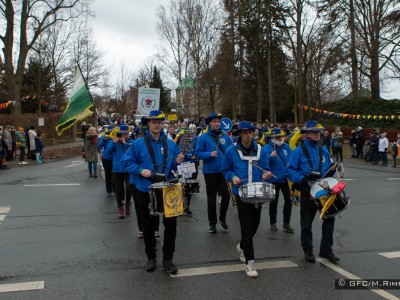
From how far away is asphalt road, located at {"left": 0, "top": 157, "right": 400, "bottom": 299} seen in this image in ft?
15.3

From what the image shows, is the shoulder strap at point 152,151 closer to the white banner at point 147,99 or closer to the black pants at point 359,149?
the white banner at point 147,99

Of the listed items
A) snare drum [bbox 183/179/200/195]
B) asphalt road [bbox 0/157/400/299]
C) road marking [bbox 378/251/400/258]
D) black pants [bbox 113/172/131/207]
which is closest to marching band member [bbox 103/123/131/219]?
black pants [bbox 113/172/131/207]

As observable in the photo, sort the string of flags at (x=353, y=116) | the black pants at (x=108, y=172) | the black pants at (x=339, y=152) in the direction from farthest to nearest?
the string of flags at (x=353, y=116), the black pants at (x=339, y=152), the black pants at (x=108, y=172)

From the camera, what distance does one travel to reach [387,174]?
1705 cm

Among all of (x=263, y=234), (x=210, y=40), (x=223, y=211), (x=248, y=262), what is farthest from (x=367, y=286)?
(x=210, y=40)

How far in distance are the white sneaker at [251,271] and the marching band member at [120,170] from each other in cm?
373

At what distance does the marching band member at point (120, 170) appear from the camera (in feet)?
27.2

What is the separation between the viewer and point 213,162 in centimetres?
722

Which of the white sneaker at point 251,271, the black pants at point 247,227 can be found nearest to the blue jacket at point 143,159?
the black pants at point 247,227

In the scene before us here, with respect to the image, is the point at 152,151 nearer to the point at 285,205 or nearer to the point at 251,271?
the point at 251,271

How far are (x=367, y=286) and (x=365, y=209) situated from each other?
16.2 ft

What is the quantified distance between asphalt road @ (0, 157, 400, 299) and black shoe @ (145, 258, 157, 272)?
0.25ft

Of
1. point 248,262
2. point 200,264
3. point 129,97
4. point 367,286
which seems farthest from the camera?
point 129,97

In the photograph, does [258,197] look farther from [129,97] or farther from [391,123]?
[129,97]
